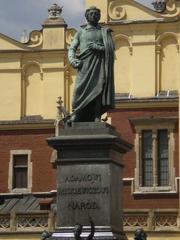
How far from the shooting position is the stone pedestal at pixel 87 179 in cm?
1995

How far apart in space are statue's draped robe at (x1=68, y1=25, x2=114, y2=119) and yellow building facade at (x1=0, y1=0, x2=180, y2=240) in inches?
815

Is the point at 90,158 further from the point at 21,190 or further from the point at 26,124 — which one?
the point at 26,124

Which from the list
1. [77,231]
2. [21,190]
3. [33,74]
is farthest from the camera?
[33,74]

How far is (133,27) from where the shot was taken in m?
47.3

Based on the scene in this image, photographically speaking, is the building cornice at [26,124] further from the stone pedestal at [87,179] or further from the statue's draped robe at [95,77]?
the stone pedestal at [87,179]

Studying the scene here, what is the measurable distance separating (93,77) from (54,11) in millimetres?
30039

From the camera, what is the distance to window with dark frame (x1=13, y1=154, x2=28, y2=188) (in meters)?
49.3

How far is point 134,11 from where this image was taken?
4769cm

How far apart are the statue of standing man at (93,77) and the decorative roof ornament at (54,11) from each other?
2948 cm

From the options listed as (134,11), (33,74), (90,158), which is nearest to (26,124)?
(33,74)

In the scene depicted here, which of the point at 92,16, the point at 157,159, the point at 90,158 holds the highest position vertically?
the point at 92,16

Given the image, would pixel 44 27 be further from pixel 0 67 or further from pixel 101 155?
pixel 101 155

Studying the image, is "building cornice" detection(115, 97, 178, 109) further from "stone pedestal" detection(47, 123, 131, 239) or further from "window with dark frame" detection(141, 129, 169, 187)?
"stone pedestal" detection(47, 123, 131, 239)

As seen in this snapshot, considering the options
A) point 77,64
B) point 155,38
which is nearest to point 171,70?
point 155,38
